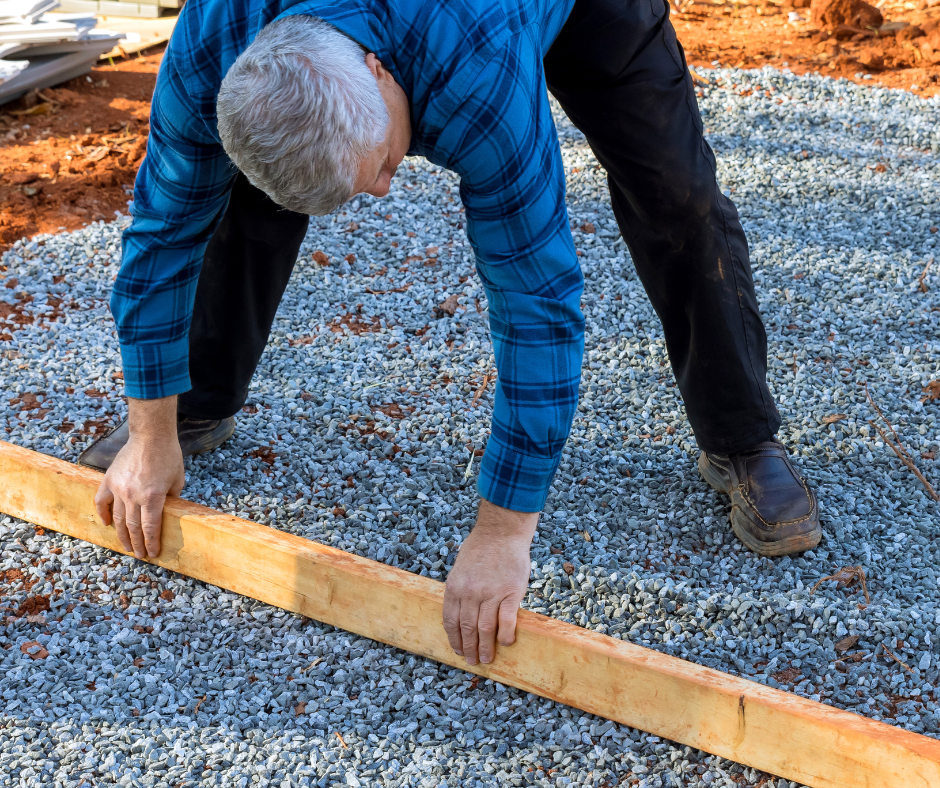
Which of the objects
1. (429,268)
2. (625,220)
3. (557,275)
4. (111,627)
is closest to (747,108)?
(429,268)

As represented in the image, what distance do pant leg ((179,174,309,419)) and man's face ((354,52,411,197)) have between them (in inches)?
A: 34.0

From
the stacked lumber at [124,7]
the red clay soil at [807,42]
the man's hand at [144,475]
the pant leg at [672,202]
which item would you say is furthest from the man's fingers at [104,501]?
the stacked lumber at [124,7]

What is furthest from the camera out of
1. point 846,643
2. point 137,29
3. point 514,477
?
point 137,29

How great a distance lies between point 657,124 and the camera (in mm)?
2371

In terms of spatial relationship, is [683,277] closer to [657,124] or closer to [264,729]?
[657,124]

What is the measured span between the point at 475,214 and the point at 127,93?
5469mm

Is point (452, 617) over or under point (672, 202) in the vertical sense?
under

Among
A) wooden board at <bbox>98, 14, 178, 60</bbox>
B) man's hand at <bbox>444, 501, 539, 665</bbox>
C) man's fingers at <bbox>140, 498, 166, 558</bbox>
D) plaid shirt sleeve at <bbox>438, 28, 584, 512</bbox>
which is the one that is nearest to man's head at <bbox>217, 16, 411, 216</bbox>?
plaid shirt sleeve at <bbox>438, 28, 584, 512</bbox>

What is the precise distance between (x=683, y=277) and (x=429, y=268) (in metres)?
1.98

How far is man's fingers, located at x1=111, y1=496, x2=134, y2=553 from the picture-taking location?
97.0 inches

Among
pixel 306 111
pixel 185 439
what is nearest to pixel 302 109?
pixel 306 111

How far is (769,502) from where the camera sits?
271 cm

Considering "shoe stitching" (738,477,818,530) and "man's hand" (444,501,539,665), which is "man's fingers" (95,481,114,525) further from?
"shoe stitching" (738,477,818,530)

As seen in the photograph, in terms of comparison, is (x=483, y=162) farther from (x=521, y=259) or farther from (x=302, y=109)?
(x=302, y=109)
